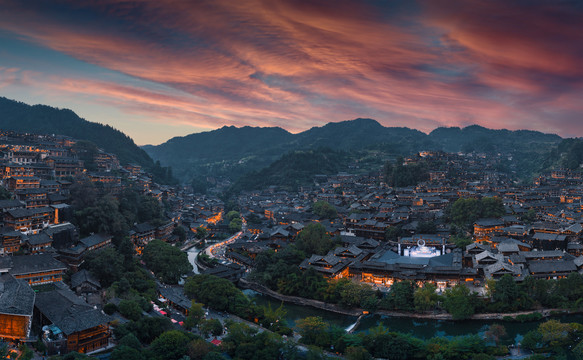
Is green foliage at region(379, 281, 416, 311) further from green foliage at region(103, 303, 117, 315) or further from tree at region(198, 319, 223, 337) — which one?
green foliage at region(103, 303, 117, 315)

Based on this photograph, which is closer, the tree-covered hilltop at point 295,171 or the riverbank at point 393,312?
the riverbank at point 393,312

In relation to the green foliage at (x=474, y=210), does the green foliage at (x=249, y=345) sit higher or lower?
lower

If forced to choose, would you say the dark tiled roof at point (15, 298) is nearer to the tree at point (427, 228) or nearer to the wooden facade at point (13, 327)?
the wooden facade at point (13, 327)

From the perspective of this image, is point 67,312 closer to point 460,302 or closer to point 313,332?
point 313,332

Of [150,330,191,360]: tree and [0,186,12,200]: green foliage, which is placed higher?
[0,186,12,200]: green foliage

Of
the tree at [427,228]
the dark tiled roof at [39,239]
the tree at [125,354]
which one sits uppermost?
the tree at [427,228]

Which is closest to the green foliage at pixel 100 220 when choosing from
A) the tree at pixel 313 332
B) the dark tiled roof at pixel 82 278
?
the dark tiled roof at pixel 82 278

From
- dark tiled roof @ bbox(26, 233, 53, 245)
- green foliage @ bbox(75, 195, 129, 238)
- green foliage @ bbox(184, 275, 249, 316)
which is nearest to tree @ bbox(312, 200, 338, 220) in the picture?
green foliage @ bbox(184, 275, 249, 316)
